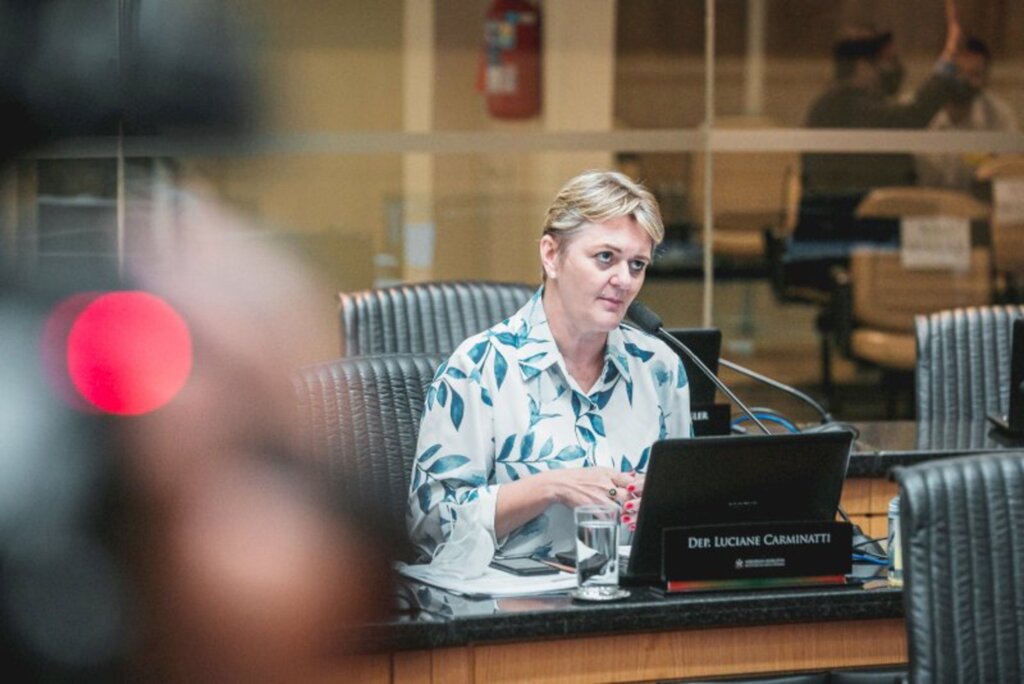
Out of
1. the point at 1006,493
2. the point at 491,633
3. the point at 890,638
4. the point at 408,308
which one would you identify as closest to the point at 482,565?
the point at 491,633

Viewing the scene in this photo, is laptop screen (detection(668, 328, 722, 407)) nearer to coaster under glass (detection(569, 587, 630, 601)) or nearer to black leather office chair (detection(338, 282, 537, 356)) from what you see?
coaster under glass (detection(569, 587, 630, 601))

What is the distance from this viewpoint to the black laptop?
6.44ft

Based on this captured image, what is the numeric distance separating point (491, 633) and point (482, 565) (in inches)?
10.1

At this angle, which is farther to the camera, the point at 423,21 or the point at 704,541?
the point at 423,21

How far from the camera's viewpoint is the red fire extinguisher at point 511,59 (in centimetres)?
566

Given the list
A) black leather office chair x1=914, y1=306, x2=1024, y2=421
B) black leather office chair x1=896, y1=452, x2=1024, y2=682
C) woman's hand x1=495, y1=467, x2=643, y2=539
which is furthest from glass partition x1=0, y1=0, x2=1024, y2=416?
black leather office chair x1=896, y1=452, x2=1024, y2=682

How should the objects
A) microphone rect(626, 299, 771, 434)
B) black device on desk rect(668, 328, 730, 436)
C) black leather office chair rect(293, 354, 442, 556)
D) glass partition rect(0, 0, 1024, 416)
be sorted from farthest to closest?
glass partition rect(0, 0, 1024, 416) → black device on desk rect(668, 328, 730, 436) → black leather office chair rect(293, 354, 442, 556) → microphone rect(626, 299, 771, 434)

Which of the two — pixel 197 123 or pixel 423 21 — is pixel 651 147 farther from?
pixel 197 123

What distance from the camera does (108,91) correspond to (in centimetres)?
65

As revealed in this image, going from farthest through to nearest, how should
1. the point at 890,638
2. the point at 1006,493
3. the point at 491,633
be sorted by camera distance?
the point at 890,638
the point at 491,633
the point at 1006,493

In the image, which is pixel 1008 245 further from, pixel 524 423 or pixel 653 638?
pixel 653 638

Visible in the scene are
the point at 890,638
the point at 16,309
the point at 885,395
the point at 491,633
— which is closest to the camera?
the point at 16,309

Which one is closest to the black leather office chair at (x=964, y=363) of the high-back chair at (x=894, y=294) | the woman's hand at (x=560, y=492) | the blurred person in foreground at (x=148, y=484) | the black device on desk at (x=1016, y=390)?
the black device on desk at (x=1016, y=390)

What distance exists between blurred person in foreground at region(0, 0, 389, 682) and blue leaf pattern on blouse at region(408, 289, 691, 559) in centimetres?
155
